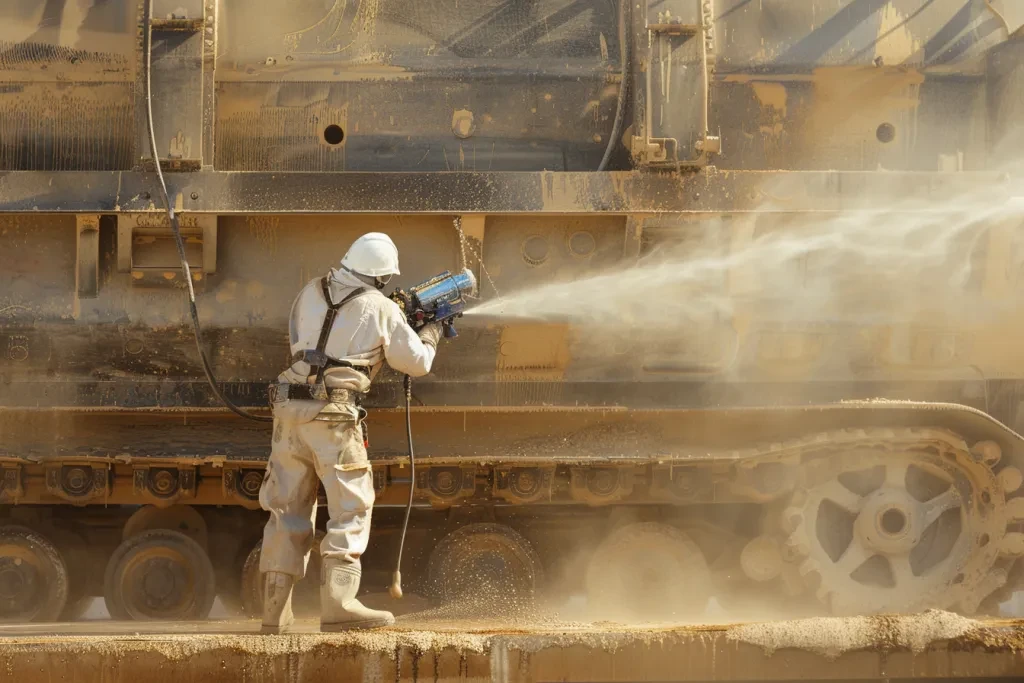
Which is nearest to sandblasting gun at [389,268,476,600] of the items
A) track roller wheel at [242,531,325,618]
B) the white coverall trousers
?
the white coverall trousers

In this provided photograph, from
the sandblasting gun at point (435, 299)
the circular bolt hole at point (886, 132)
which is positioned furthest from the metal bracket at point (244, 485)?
→ the circular bolt hole at point (886, 132)

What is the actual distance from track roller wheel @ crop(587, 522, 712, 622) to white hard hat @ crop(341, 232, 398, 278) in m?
2.56

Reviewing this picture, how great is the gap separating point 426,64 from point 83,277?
2.35 meters

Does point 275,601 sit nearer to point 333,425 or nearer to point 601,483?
point 333,425

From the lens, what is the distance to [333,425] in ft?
21.9

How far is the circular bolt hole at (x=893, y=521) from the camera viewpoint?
7.88 meters

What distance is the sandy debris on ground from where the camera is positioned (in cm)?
652

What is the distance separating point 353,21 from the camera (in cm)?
777

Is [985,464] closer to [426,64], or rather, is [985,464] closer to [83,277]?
[426,64]

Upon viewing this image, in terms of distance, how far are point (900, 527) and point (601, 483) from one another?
1.81m

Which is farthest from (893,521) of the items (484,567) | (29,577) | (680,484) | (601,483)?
(29,577)

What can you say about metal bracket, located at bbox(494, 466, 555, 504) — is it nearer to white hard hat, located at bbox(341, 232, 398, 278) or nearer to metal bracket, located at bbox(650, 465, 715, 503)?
metal bracket, located at bbox(650, 465, 715, 503)

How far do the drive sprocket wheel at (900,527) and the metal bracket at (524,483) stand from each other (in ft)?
4.77

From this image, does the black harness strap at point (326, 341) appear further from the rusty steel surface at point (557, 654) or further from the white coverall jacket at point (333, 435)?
the rusty steel surface at point (557, 654)
